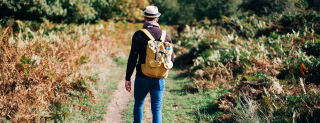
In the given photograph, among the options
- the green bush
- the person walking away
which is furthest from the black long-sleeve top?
the green bush

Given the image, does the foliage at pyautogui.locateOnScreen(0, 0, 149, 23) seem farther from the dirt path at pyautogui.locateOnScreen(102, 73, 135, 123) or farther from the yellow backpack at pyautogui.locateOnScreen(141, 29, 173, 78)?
the yellow backpack at pyautogui.locateOnScreen(141, 29, 173, 78)

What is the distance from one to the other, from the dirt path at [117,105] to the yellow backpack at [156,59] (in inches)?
72.2

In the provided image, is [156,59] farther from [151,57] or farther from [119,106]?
[119,106]

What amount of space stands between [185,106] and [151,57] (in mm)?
2491

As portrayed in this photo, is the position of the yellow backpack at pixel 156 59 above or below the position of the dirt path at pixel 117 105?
above

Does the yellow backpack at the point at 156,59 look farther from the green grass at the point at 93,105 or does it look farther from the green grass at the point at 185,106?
the green grass at the point at 93,105

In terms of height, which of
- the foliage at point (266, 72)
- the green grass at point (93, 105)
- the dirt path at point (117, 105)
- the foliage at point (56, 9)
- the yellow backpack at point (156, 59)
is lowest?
the dirt path at point (117, 105)

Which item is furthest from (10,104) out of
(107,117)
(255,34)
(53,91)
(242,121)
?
(255,34)

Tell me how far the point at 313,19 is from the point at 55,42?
8.97m

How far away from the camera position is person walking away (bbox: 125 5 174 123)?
274 centimetres

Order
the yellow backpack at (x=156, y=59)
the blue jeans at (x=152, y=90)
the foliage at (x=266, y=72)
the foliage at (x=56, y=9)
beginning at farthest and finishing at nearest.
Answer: the foliage at (x=56, y=9) < the foliage at (x=266, y=72) < the blue jeans at (x=152, y=90) < the yellow backpack at (x=156, y=59)

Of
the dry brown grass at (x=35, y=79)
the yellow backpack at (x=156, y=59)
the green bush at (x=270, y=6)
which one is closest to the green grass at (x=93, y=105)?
the dry brown grass at (x=35, y=79)

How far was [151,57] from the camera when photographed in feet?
9.00

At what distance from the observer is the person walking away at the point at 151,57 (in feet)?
9.00
